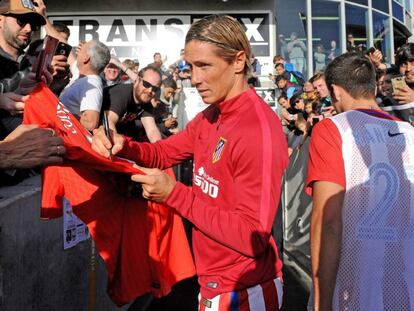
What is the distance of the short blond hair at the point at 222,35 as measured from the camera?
2.03m

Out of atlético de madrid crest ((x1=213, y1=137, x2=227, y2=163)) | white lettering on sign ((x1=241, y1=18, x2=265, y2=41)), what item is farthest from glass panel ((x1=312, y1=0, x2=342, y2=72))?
atlético de madrid crest ((x1=213, y1=137, x2=227, y2=163))

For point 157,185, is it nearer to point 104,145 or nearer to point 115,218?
point 104,145

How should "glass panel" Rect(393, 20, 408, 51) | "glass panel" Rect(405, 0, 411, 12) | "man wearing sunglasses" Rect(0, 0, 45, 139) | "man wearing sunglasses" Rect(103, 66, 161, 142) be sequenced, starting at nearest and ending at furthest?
"man wearing sunglasses" Rect(0, 0, 45, 139), "man wearing sunglasses" Rect(103, 66, 161, 142), "glass panel" Rect(393, 20, 408, 51), "glass panel" Rect(405, 0, 411, 12)

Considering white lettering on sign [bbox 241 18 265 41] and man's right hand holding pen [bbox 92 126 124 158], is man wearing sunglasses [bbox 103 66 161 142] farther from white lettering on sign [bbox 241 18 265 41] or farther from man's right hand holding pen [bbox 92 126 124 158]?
white lettering on sign [bbox 241 18 265 41]

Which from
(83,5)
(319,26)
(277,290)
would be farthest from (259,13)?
(277,290)

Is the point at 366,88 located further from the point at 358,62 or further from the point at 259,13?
the point at 259,13

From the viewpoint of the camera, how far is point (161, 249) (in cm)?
276

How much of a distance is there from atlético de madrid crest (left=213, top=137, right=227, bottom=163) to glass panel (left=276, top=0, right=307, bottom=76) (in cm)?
1425

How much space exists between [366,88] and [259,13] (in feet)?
43.8

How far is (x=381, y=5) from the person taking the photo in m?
20.6

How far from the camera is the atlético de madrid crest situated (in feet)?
6.64

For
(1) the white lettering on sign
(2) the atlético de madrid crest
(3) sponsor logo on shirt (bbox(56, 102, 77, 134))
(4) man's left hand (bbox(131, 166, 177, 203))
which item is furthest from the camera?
(1) the white lettering on sign

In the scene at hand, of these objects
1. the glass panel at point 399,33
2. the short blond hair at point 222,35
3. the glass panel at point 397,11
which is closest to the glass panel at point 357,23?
the glass panel at point 397,11

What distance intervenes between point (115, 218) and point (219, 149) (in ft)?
3.10
